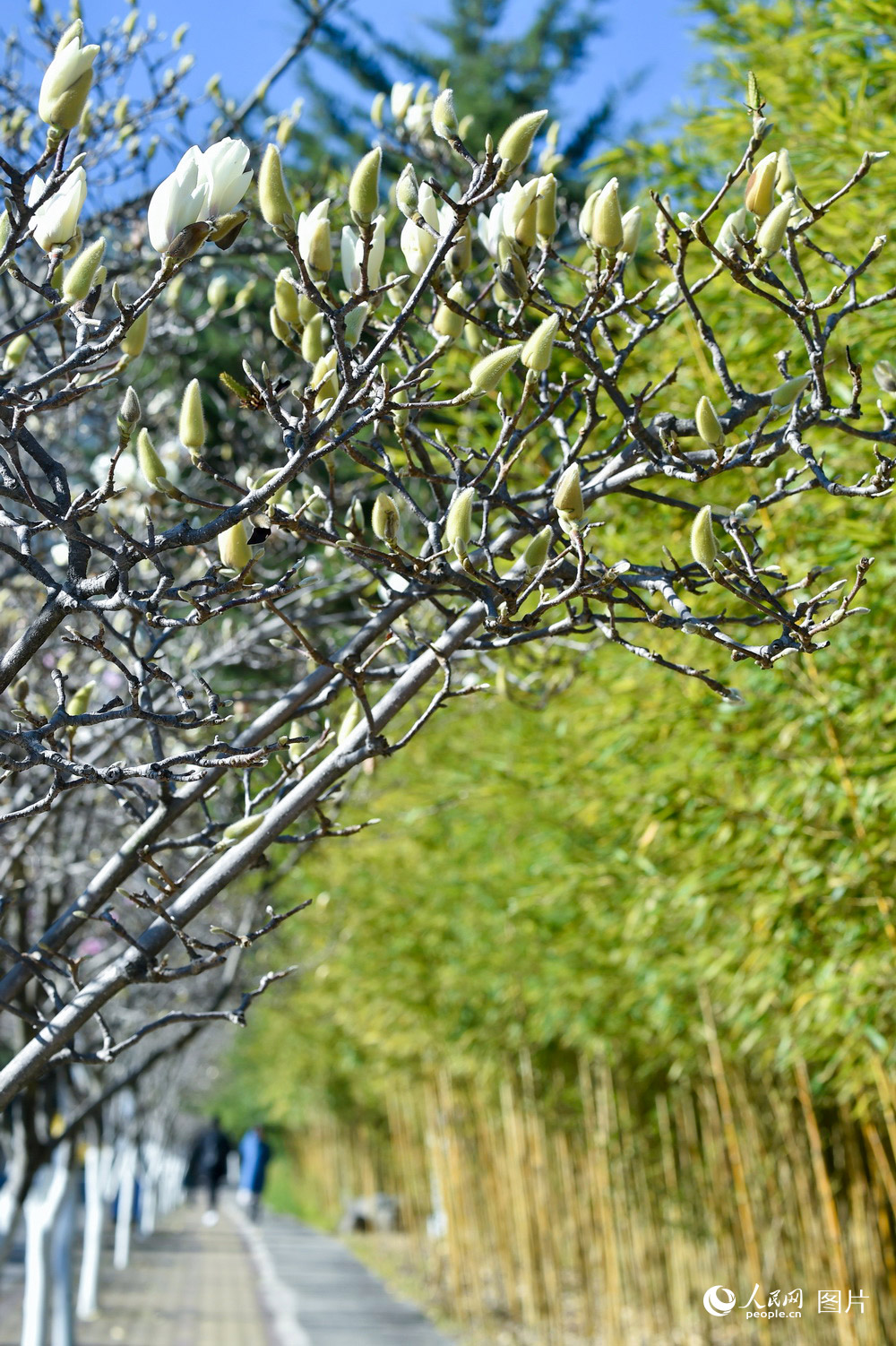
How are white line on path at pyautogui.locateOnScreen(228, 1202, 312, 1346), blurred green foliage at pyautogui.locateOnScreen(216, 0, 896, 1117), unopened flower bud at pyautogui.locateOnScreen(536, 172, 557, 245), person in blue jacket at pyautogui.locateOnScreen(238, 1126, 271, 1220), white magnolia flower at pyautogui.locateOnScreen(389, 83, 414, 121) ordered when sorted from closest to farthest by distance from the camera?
unopened flower bud at pyautogui.locateOnScreen(536, 172, 557, 245)
white magnolia flower at pyautogui.locateOnScreen(389, 83, 414, 121)
blurred green foliage at pyautogui.locateOnScreen(216, 0, 896, 1117)
white line on path at pyautogui.locateOnScreen(228, 1202, 312, 1346)
person in blue jacket at pyautogui.locateOnScreen(238, 1126, 271, 1220)

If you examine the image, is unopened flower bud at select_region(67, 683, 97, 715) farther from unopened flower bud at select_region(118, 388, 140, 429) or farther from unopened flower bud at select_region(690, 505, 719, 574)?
unopened flower bud at select_region(690, 505, 719, 574)

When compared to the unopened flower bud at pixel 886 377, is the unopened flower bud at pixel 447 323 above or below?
above

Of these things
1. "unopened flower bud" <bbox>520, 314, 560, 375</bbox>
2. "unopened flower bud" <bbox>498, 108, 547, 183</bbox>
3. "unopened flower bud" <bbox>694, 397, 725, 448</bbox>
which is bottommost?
"unopened flower bud" <bbox>694, 397, 725, 448</bbox>

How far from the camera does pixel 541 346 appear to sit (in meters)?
1.13

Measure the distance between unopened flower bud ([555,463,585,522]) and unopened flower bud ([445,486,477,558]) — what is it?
0.08 m

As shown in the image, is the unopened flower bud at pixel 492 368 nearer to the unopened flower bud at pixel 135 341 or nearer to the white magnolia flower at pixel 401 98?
the unopened flower bud at pixel 135 341

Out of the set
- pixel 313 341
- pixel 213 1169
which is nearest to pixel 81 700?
pixel 313 341

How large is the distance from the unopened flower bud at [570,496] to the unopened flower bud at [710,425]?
0.15 meters

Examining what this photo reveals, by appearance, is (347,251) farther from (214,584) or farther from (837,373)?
(837,373)

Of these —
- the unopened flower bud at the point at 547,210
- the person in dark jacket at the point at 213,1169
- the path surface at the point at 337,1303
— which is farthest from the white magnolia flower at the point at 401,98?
the person in dark jacket at the point at 213,1169

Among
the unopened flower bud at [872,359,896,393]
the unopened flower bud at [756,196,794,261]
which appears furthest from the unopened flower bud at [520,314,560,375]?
the unopened flower bud at [872,359,896,393]

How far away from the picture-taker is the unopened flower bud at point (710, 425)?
1.16 m

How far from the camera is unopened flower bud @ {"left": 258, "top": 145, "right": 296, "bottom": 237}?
3.72ft

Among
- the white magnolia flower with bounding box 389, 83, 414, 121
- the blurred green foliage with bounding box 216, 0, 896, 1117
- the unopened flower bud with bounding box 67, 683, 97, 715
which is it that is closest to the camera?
the unopened flower bud with bounding box 67, 683, 97, 715
